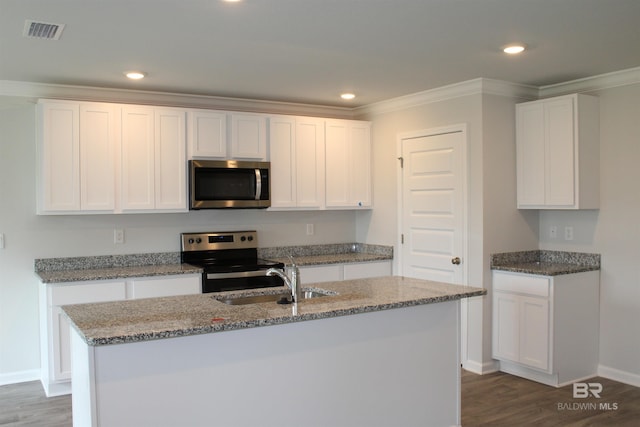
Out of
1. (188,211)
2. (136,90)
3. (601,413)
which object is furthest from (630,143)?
(136,90)

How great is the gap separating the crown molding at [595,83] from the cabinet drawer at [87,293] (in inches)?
153

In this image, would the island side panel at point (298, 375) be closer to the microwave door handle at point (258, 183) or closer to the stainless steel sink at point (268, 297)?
the stainless steel sink at point (268, 297)

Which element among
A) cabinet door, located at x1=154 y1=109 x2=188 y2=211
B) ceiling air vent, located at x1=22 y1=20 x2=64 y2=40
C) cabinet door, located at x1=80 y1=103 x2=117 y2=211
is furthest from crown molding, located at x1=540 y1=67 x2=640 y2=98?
ceiling air vent, located at x1=22 y1=20 x2=64 y2=40

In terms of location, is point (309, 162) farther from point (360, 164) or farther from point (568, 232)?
point (568, 232)

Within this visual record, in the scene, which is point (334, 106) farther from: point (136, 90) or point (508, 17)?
point (508, 17)

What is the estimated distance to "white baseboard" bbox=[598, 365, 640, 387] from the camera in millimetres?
4273

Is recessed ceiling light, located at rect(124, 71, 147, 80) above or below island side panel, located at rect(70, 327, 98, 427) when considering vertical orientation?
above

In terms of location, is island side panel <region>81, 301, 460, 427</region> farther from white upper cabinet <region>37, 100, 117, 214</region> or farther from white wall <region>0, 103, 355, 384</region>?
white wall <region>0, 103, 355, 384</region>

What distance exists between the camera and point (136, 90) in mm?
4738

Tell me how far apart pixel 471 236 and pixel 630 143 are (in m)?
1.40

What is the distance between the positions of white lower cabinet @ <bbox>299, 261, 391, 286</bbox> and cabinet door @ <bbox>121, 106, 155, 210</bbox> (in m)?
1.50

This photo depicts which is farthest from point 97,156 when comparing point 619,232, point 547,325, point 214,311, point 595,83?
point 619,232

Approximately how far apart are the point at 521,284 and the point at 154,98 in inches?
137

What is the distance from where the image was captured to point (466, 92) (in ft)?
15.1
